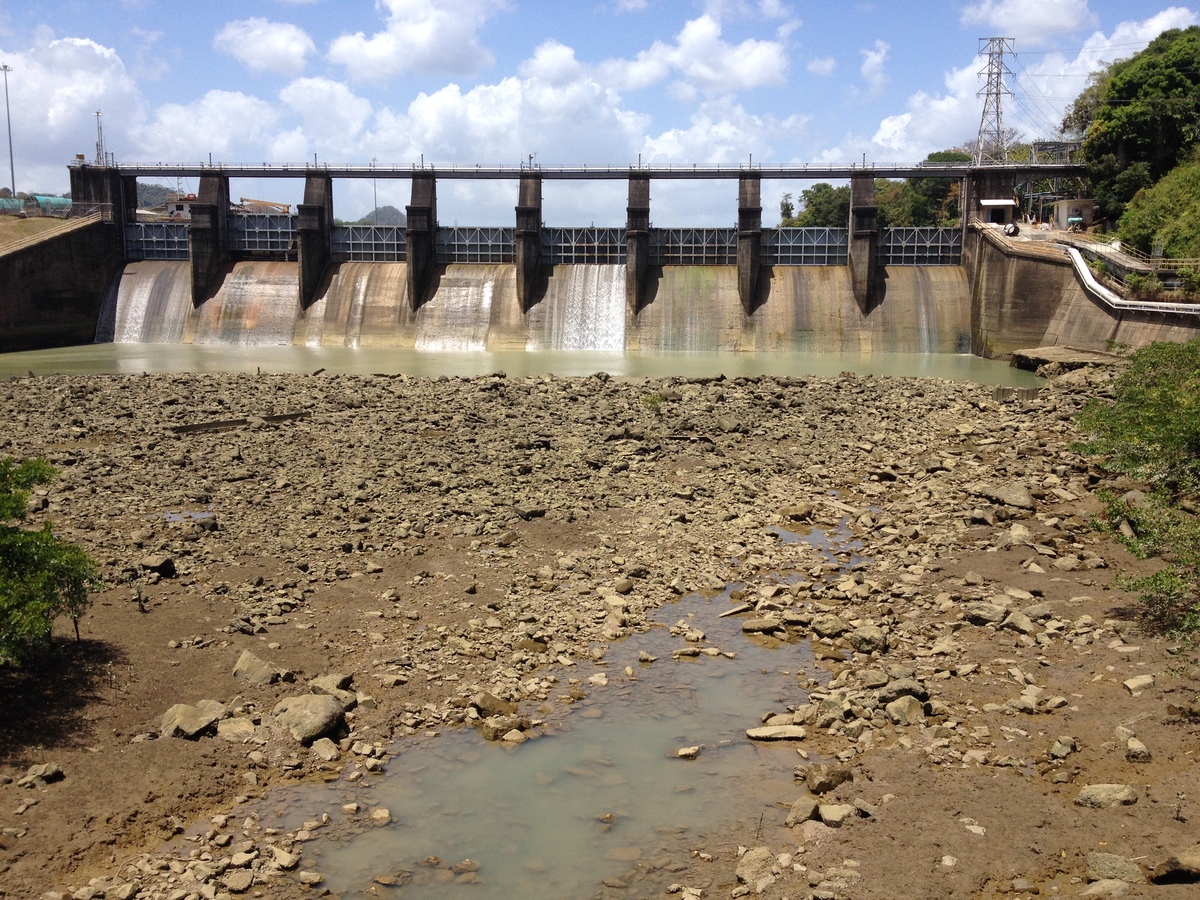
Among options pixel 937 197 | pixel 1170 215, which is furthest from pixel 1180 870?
pixel 937 197

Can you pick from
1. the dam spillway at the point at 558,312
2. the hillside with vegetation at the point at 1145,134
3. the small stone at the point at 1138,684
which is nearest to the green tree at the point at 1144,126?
the hillside with vegetation at the point at 1145,134

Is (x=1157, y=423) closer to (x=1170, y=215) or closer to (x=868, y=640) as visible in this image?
(x=868, y=640)

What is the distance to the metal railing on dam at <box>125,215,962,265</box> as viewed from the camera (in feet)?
152

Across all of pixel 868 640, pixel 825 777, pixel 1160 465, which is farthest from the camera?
pixel 1160 465

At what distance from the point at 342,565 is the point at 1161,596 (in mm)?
9685

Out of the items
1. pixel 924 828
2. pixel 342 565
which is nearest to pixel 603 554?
pixel 342 565

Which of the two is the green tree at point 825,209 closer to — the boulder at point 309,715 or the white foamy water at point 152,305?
the white foamy water at point 152,305

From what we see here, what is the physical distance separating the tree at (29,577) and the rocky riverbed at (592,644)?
55cm

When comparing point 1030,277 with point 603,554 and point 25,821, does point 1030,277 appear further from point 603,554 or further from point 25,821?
point 25,821

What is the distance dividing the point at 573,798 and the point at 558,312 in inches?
1517

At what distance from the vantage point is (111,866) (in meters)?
7.12

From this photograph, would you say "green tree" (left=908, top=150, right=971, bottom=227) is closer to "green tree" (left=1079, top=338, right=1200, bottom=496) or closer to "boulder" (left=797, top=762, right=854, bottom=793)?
"green tree" (left=1079, top=338, right=1200, bottom=496)

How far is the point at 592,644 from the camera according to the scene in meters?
11.4

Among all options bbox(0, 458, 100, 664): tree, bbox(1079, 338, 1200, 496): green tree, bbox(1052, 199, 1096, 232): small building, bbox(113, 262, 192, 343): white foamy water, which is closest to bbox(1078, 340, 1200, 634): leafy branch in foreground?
bbox(1079, 338, 1200, 496): green tree
